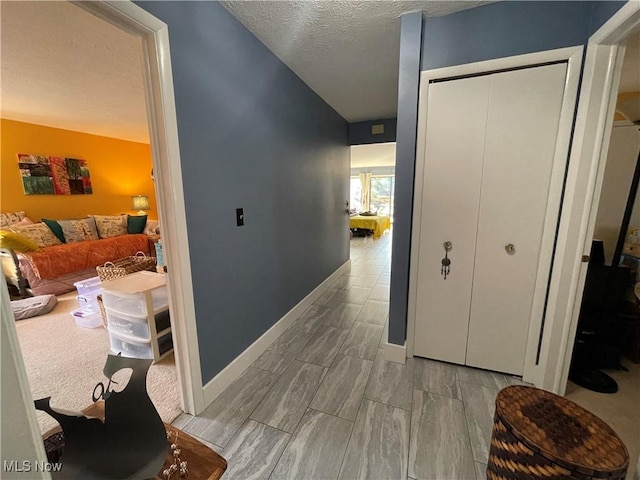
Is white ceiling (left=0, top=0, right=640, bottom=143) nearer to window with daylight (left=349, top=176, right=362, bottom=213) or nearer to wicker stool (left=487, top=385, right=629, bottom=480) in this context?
wicker stool (left=487, top=385, right=629, bottom=480)

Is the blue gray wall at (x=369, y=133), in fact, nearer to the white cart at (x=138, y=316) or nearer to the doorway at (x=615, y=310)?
the doorway at (x=615, y=310)

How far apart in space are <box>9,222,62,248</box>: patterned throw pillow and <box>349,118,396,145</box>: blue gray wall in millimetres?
4626

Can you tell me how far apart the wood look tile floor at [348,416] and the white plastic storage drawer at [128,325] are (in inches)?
31.9

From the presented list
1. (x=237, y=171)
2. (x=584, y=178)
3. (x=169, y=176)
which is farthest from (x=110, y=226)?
(x=584, y=178)

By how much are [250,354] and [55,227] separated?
4105mm

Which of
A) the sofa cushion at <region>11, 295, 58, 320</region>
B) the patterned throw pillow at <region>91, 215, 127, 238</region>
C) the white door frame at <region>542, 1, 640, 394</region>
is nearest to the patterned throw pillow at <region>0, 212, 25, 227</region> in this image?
the patterned throw pillow at <region>91, 215, 127, 238</region>

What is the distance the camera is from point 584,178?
1474mm

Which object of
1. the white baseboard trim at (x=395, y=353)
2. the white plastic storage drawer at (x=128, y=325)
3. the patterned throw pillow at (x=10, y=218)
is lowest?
the white baseboard trim at (x=395, y=353)

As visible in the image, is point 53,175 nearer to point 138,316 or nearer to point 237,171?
point 138,316

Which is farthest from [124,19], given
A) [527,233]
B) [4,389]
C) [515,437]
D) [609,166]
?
[609,166]

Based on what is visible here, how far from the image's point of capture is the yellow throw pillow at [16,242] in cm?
312

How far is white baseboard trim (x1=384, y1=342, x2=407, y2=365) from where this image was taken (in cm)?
201

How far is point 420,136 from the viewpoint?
177 cm

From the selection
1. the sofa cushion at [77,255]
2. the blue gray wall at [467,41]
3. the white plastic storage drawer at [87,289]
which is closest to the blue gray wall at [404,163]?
the blue gray wall at [467,41]
